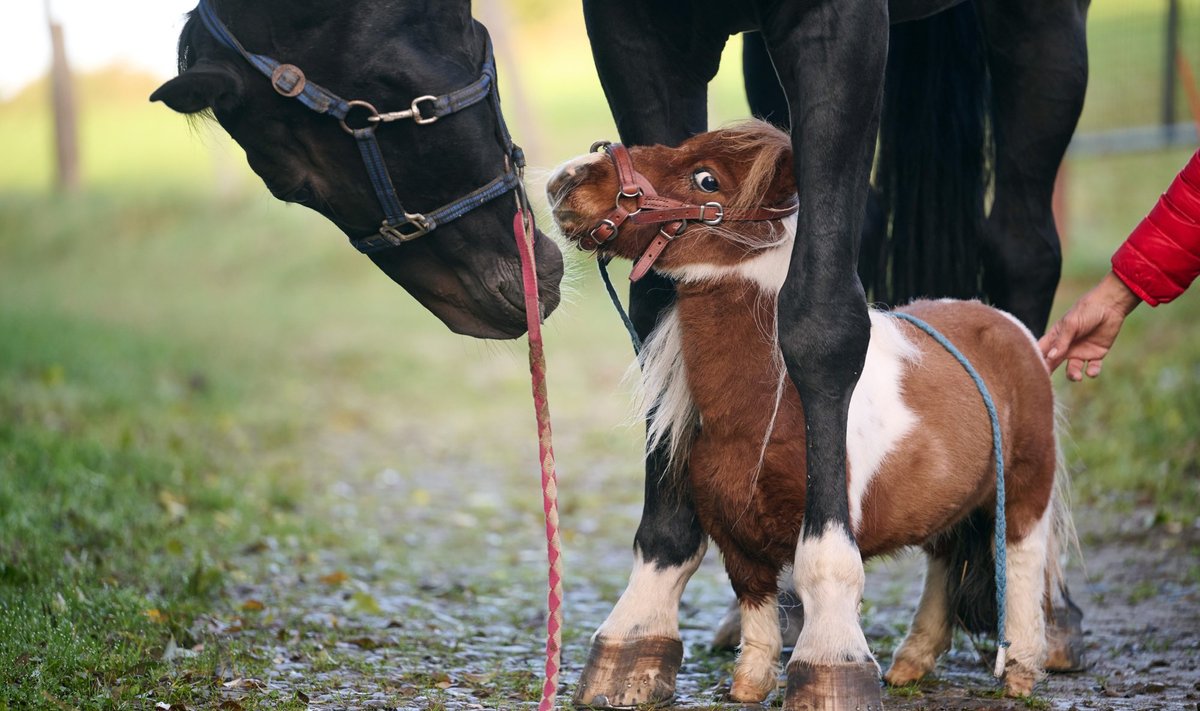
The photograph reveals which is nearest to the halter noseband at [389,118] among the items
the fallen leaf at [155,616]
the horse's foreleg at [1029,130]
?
the fallen leaf at [155,616]

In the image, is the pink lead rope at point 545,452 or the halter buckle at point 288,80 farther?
the halter buckle at point 288,80

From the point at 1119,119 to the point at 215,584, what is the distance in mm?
9865

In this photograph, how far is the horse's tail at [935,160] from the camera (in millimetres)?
3521

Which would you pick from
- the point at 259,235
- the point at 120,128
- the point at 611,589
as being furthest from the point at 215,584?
the point at 120,128

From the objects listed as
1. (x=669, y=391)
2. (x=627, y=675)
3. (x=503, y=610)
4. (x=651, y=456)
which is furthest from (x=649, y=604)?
(x=503, y=610)

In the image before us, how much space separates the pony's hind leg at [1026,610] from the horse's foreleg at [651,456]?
29.8 inches

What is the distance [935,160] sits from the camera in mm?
3562

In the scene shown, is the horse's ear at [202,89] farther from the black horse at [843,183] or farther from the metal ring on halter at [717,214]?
the metal ring on halter at [717,214]

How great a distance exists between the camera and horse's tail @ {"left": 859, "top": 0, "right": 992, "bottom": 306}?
11.6 ft

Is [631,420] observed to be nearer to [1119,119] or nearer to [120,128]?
[1119,119]

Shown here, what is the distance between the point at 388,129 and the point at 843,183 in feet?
3.14

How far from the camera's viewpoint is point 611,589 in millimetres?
4211

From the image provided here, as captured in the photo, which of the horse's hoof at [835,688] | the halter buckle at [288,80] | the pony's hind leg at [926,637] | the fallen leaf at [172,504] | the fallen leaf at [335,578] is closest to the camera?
the horse's hoof at [835,688]

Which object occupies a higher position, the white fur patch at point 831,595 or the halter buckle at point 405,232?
the halter buckle at point 405,232
